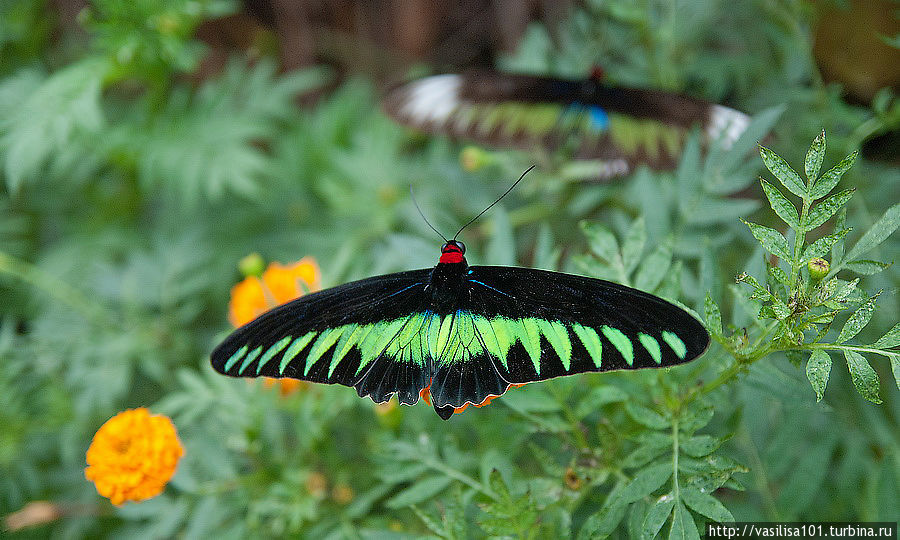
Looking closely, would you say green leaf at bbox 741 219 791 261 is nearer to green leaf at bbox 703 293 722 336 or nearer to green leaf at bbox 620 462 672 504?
green leaf at bbox 703 293 722 336

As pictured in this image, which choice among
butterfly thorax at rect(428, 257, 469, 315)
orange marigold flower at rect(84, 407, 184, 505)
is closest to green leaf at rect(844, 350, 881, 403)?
butterfly thorax at rect(428, 257, 469, 315)

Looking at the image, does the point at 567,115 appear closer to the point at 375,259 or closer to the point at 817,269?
the point at 375,259

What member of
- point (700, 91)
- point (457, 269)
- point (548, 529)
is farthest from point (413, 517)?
point (700, 91)

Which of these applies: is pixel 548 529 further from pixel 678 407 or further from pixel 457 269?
pixel 457 269

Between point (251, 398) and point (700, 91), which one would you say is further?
point (700, 91)

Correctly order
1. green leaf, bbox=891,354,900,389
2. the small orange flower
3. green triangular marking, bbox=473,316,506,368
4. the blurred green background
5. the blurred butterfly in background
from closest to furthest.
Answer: green leaf, bbox=891,354,900,389 → green triangular marking, bbox=473,316,506,368 → the blurred green background → the small orange flower → the blurred butterfly in background

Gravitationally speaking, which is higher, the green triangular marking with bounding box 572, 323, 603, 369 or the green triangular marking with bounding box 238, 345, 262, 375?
the green triangular marking with bounding box 238, 345, 262, 375

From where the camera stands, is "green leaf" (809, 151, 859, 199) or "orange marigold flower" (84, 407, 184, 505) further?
"orange marigold flower" (84, 407, 184, 505)
